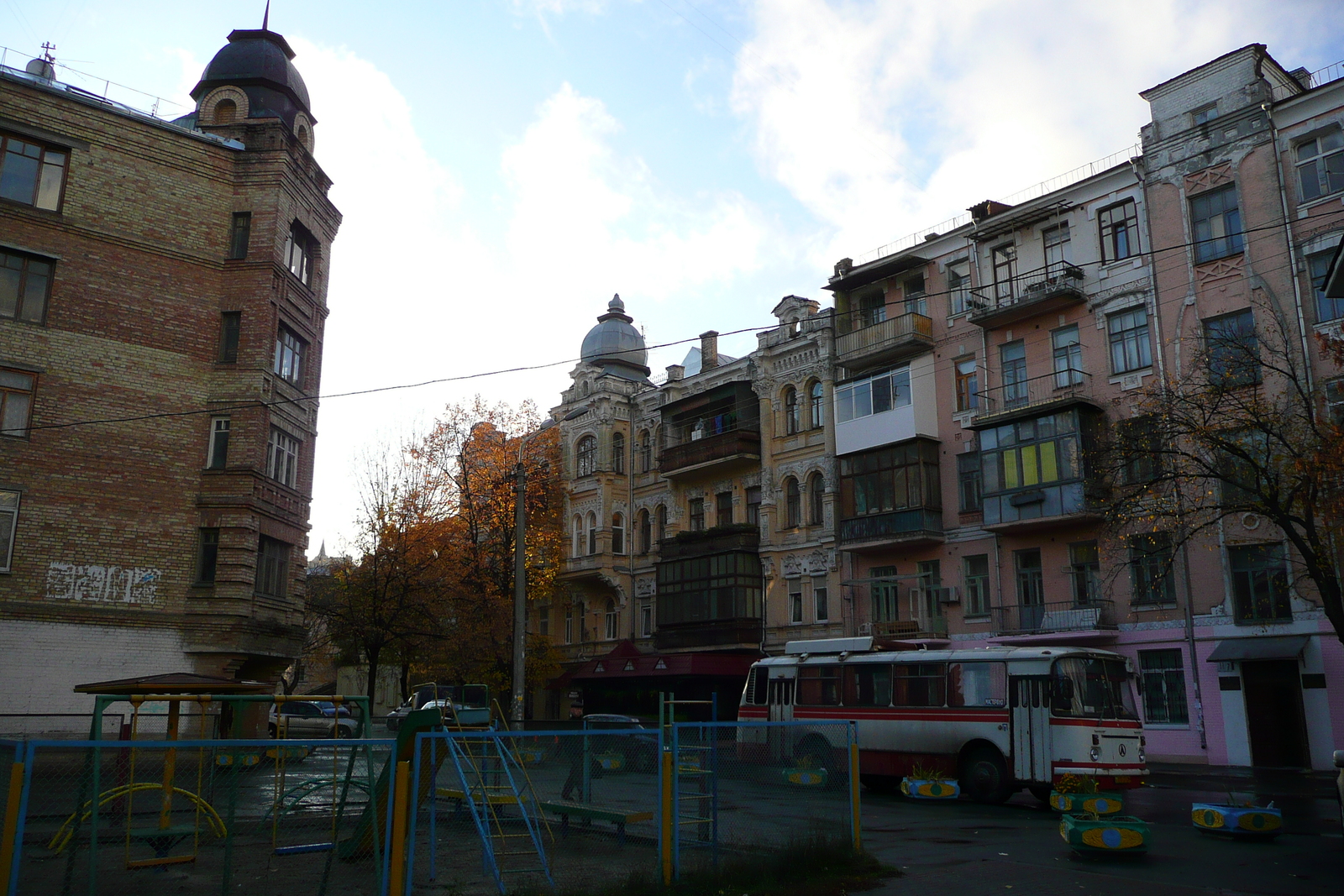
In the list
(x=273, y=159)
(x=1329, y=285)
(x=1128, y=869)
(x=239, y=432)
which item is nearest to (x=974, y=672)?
(x=1128, y=869)

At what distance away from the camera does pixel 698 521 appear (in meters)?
46.7

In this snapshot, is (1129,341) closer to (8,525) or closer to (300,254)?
(300,254)

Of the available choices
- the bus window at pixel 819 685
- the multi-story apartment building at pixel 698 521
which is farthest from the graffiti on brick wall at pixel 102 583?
the multi-story apartment building at pixel 698 521

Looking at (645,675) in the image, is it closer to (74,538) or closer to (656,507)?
(656,507)

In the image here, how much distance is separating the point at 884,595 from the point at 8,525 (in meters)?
27.8

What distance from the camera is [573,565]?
163 ft

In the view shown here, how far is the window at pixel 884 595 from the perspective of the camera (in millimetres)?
37469

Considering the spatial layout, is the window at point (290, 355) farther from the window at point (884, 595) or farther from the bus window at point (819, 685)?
the window at point (884, 595)

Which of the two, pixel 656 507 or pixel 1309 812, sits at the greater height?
pixel 656 507

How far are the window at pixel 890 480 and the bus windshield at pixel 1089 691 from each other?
16998 millimetres

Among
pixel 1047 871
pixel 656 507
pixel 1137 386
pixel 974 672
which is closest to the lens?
pixel 1047 871

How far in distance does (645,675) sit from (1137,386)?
22825 mm

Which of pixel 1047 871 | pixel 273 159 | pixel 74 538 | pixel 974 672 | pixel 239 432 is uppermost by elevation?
pixel 273 159

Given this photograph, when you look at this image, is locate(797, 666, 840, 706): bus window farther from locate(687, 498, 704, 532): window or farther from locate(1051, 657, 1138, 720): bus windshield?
locate(687, 498, 704, 532): window
